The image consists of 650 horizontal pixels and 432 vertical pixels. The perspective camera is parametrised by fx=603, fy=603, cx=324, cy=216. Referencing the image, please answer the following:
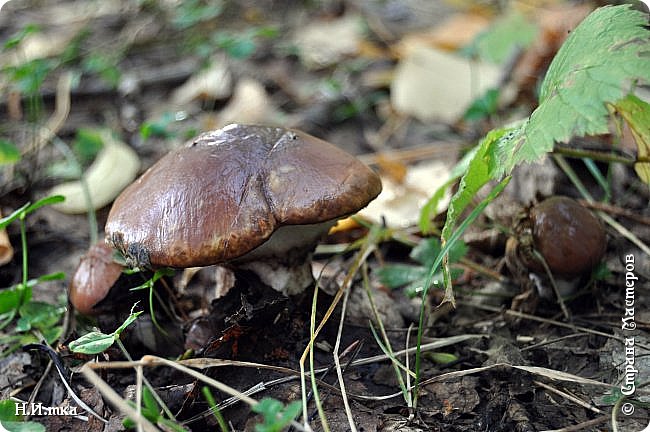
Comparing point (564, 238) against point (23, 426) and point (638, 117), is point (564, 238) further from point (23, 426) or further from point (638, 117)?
point (23, 426)

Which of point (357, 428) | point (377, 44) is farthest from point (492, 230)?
point (377, 44)

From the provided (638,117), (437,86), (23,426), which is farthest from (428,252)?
(437,86)

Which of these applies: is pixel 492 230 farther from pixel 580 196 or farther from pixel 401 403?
pixel 401 403

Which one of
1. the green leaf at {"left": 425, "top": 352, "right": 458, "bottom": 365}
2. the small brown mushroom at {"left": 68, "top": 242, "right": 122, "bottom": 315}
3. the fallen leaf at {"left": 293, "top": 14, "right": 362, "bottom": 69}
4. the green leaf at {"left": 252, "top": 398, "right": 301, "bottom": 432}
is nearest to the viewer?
the green leaf at {"left": 252, "top": 398, "right": 301, "bottom": 432}

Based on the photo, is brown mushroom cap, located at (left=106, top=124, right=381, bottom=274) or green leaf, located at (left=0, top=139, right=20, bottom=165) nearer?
brown mushroom cap, located at (left=106, top=124, right=381, bottom=274)

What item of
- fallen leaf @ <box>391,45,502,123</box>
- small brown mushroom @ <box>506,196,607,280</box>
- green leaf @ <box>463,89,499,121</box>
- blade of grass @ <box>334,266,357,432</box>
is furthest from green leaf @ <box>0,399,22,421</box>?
fallen leaf @ <box>391,45,502,123</box>

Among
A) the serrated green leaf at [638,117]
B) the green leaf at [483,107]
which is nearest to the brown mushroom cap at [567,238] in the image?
the serrated green leaf at [638,117]

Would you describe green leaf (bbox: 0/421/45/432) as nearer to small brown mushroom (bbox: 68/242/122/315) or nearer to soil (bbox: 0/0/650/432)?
soil (bbox: 0/0/650/432)
